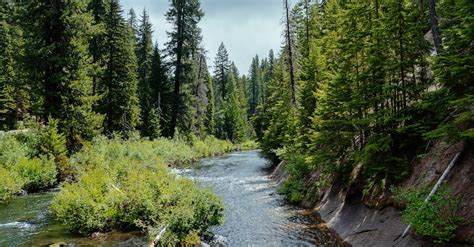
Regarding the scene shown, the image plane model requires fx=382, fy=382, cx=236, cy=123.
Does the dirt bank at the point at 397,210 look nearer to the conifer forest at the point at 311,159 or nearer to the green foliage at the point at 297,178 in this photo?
the conifer forest at the point at 311,159

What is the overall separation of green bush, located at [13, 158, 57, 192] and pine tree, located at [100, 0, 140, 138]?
1972 cm

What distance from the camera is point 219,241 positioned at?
12.5m

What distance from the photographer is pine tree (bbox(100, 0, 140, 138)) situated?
40188 mm

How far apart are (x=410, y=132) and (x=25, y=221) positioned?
13.5 m

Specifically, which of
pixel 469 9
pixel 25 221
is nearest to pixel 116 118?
pixel 25 221

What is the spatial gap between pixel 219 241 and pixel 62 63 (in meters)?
17.7

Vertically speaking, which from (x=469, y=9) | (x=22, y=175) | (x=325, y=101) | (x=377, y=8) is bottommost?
(x=22, y=175)

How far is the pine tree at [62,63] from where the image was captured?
2420cm

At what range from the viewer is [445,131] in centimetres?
876

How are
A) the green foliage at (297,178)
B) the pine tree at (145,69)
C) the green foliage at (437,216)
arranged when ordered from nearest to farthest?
1. the green foliage at (437,216)
2. the green foliage at (297,178)
3. the pine tree at (145,69)

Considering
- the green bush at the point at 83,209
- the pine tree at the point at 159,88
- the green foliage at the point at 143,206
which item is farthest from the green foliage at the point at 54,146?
the pine tree at the point at 159,88

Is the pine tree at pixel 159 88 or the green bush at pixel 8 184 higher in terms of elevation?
the pine tree at pixel 159 88

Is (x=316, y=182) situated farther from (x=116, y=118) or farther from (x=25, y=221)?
(x=116, y=118)

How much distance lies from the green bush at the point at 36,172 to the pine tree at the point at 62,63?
4623 millimetres
